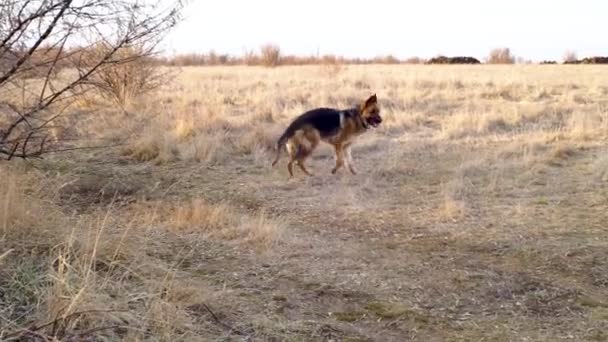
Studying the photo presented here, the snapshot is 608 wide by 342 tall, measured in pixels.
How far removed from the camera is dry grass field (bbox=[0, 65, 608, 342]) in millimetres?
4242

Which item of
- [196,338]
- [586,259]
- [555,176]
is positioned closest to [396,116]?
[555,176]

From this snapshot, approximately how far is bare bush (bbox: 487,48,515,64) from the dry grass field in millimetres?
42515

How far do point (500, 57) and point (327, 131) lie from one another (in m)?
47.1

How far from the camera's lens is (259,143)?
10.9m

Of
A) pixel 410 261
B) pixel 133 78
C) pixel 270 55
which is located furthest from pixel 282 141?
pixel 270 55

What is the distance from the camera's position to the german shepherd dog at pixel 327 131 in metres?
9.30

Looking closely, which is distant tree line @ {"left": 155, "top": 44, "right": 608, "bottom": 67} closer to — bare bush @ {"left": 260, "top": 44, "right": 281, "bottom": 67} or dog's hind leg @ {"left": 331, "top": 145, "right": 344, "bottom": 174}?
bare bush @ {"left": 260, "top": 44, "right": 281, "bottom": 67}

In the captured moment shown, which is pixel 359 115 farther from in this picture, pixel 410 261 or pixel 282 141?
pixel 410 261

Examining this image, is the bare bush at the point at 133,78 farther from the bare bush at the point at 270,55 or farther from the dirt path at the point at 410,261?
the bare bush at the point at 270,55

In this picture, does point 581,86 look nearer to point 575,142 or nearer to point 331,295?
point 575,142

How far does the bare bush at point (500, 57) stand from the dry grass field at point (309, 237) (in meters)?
42.5

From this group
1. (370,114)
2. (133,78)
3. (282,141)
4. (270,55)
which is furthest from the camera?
(270,55)

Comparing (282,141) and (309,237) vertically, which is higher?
(282,141)

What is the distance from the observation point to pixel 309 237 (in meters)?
6.47
